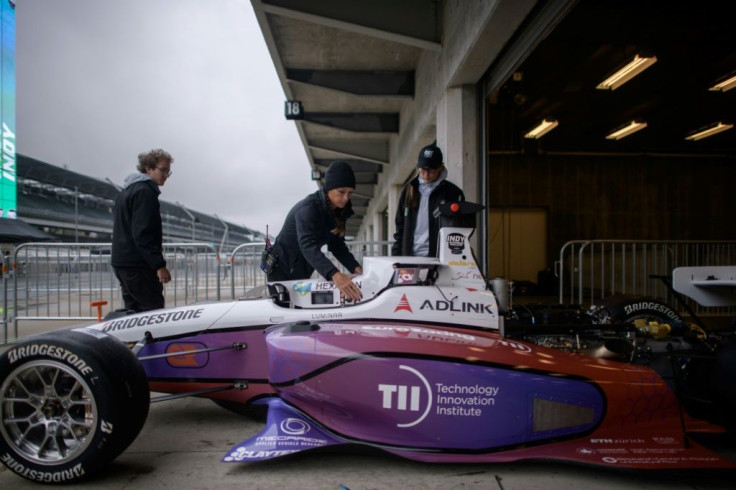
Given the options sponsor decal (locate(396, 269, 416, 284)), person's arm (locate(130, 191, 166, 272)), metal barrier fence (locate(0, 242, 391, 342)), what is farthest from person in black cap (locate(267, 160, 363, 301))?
metal barrier fence (locate(0, 242, 391, 342))

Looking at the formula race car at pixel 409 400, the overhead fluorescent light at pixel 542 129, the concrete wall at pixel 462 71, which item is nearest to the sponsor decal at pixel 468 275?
the formula race car at pixel 409 400

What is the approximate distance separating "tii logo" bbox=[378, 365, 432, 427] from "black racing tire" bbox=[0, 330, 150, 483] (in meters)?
1.22

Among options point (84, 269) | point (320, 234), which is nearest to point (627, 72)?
point (320, 234)

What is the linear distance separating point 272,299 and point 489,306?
137 cm

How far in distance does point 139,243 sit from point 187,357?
119 centimetres

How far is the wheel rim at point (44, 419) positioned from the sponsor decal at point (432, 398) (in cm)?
145

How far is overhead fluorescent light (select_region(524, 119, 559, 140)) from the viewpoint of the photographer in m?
12.1

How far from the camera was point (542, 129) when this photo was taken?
12875 millimetres

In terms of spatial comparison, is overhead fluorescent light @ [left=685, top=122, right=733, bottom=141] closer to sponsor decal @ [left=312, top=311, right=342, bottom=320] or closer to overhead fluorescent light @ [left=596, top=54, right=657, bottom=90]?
overhead fluorescent light @ [left=596, top=54, right=657, bottom=90]

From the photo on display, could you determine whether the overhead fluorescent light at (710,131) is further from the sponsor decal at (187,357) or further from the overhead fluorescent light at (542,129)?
the sponsor decal at (187,357)

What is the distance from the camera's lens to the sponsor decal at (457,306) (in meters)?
2.72

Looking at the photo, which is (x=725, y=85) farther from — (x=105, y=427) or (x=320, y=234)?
(x=105, y=427)

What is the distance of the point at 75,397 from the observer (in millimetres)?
2516

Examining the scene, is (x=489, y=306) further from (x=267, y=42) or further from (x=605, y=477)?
(x=267, y=42)
